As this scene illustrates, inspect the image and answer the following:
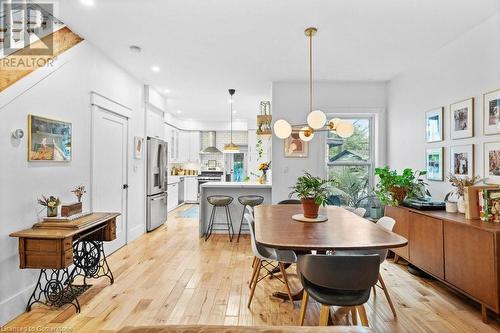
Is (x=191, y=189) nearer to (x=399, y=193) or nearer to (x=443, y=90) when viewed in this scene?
(x=399, y=193)

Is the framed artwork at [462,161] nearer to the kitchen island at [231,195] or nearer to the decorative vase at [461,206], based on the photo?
the decorative vase at [461,206]

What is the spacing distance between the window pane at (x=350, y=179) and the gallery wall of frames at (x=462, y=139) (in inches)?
52.8

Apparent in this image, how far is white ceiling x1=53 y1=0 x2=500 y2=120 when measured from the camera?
273 centimetres

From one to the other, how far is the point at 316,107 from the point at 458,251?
313 centimetres

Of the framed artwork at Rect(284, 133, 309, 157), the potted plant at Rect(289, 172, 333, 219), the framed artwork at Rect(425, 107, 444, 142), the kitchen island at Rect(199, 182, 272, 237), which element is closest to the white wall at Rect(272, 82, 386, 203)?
the framed artwork at Rect(284, 133, 309, 157)

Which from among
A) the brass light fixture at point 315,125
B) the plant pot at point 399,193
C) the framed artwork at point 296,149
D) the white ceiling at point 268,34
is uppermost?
the white ceiling at point 268,34

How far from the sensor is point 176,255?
163 inches

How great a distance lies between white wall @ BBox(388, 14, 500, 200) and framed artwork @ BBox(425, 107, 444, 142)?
66mm

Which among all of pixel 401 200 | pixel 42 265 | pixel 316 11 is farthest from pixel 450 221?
pixel 42 265

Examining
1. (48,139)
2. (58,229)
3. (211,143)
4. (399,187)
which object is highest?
(211,143)

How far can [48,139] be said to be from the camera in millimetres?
2846

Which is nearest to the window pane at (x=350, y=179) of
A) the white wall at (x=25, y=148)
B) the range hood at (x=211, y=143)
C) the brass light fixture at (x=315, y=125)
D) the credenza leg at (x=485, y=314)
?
the brass light fixture at (x=315, y=125)

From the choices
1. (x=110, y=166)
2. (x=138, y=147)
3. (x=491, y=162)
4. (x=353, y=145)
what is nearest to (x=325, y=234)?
(x=491, y=162)

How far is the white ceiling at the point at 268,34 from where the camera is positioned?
8.97 ft
